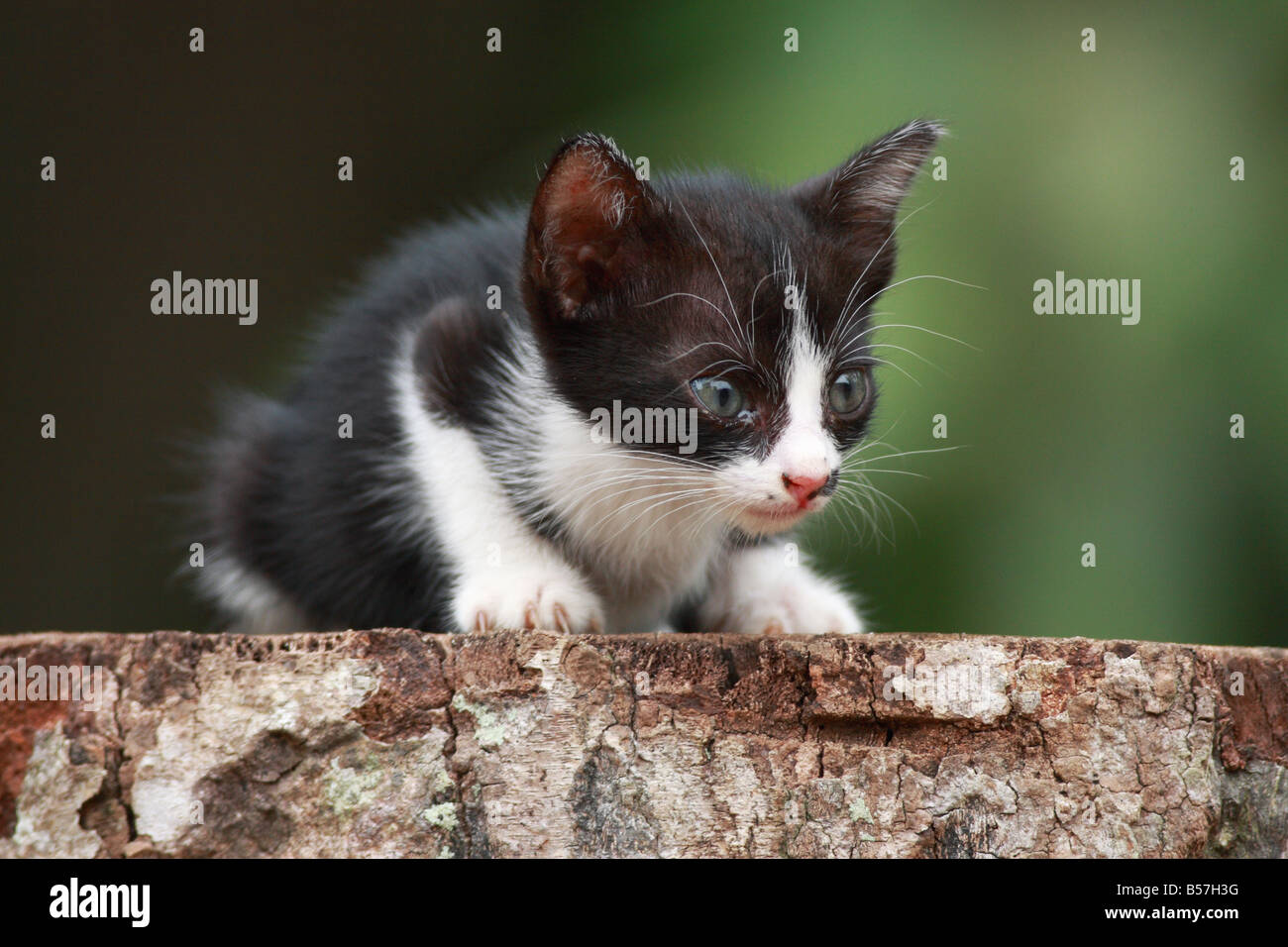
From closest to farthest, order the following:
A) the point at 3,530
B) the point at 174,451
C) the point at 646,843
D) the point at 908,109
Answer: the point at 646,843 < the point at 908,109 < the point at 174,451 < the point at 3,530

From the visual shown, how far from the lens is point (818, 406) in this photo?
2.70 meters

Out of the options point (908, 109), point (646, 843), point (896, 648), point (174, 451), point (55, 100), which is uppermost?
point (55, 100)

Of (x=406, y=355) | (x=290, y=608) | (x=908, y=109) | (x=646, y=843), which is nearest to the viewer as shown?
(x=646, y=843)

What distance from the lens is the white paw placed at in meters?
2.77

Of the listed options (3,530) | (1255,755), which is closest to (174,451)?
(3,530)

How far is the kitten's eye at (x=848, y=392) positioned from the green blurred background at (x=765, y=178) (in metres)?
0.59

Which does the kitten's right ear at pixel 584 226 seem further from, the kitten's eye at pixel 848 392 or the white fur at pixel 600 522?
the kitten's eye at pixel 848 392

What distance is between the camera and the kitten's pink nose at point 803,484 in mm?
2572

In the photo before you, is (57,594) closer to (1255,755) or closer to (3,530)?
(3,530)

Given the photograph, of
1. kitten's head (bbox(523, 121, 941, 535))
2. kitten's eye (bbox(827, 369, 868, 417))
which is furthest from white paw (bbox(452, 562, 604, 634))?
kitten's eye (bbox(827, 369, 868, 417))

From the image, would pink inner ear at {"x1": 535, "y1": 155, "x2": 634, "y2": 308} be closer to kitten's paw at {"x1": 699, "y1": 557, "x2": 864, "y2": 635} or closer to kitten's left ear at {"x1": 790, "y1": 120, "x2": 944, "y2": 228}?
kitten's left ear at {"x1": 790, "y1": 120, "x2": 944, "y2": 228}

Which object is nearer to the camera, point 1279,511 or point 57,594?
point 1279,511

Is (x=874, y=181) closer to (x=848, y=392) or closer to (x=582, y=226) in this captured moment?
(x=848, y=392)

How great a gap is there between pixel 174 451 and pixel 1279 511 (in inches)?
151
